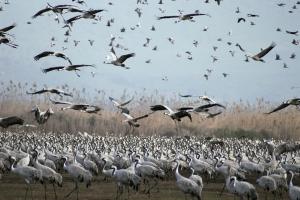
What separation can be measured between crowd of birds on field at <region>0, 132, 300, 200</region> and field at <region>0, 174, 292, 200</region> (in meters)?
0.28

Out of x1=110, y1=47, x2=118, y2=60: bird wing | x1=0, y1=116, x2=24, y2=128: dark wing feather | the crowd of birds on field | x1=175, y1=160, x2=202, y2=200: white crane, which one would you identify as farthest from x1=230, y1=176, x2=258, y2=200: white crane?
x1=0, y1=116, x2=24, y2=128: dark wing feather

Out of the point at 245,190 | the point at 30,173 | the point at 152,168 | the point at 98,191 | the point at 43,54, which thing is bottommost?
the point at 98,191

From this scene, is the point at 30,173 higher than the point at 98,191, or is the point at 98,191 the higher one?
the point at 30,173

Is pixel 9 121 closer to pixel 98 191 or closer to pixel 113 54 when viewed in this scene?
pixel 113 54

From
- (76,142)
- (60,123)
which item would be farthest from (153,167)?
(60,123)

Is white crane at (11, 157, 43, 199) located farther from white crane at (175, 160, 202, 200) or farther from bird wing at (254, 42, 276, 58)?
bird wing at (254, 42, 276, 58)

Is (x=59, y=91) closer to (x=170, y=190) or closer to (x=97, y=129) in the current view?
(x=170, y=190)

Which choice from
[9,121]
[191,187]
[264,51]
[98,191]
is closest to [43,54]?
[9,121]

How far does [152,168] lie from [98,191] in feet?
6.42

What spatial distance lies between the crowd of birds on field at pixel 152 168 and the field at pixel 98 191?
28cm

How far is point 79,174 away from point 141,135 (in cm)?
2723

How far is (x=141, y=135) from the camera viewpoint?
4656 cm

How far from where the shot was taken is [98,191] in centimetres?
2058

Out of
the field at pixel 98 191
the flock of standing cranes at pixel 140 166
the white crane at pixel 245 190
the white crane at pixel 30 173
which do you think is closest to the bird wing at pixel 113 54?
the flock of standing cranes at pixel 140 166
